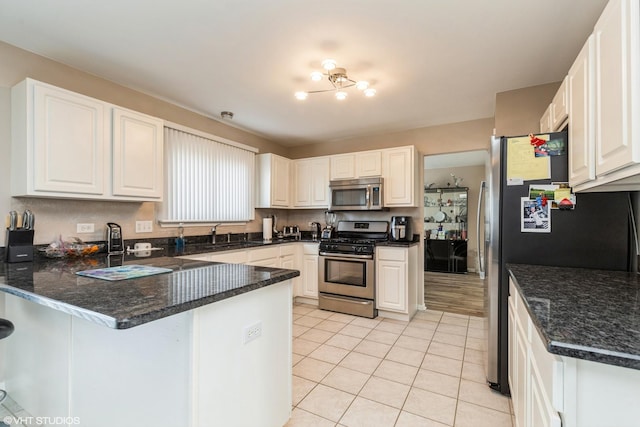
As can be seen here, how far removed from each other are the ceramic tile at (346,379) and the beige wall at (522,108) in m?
2.61

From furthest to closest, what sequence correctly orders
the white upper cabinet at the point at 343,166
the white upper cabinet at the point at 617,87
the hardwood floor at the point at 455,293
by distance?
the white upper cabinet at the point at 343,166, the hardwood floor at the point at 455,293, the white upper cabinet at the point at 617,87

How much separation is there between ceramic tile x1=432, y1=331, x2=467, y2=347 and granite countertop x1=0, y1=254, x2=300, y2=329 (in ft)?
7.05

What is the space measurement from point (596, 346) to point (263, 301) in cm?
A: 128

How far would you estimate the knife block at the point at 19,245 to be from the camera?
6.66 ft

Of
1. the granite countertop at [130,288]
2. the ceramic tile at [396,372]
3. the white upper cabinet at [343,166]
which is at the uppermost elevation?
the white upper cabinet at [343,166]

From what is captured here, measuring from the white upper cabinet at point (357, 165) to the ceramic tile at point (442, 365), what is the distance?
2302 millimetres

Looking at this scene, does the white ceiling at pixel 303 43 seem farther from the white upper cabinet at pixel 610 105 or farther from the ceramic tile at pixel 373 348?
the ceramic tile at pixel 373 348

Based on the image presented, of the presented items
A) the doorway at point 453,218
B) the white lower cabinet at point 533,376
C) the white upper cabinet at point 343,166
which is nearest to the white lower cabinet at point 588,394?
the white lower cabinet at point 533,376

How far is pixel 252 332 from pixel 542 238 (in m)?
1.86

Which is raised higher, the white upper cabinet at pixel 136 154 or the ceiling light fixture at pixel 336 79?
→ the ceiling light fixture at pixel 336 79

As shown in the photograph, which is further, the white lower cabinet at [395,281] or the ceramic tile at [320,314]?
the ceramic tile at [320,314]

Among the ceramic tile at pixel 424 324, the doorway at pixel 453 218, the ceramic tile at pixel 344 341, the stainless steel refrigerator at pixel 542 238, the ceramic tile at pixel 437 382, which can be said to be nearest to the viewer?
the stainless steel refrigerator at pixel 542 238

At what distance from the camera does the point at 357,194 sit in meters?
4.11

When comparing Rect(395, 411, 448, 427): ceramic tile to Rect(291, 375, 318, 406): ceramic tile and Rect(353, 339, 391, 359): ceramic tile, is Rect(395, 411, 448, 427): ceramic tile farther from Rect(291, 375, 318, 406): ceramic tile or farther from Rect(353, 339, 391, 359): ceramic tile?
Rect(353, 339, 391, 359): ceramic tile
